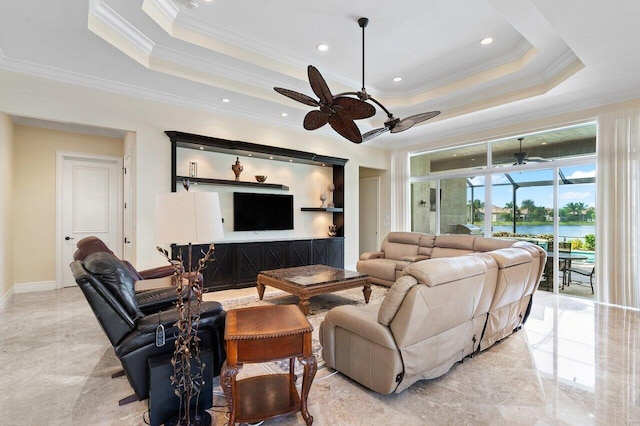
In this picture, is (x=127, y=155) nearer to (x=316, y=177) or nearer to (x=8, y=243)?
(x=8, y=243)

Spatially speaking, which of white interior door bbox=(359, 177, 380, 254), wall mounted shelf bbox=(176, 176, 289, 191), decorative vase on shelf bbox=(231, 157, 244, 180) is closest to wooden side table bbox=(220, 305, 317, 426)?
wall mounted shelf bbox=(176, 176, 289, 191)

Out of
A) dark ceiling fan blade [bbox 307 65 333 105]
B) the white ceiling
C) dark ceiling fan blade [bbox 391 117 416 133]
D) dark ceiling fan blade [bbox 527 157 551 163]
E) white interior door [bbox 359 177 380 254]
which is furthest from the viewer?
white interior door [bbox 359 177 380 254]

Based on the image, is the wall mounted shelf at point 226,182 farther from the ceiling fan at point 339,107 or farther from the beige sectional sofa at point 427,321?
the beige sectional sofa at point 427,321

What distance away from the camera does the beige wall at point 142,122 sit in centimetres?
381

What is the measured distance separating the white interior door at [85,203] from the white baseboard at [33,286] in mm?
99

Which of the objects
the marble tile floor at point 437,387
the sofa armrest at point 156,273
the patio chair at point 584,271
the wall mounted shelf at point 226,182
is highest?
the wall mounted shelf at point 226,182

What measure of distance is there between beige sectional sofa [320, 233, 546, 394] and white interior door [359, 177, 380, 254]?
5.07 metres

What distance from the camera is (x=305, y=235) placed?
21.7ft

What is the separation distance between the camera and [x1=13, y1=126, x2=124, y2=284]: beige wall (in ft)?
16.0

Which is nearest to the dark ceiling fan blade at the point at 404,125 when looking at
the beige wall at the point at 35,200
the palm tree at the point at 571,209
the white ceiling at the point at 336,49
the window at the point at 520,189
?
the white ceiling at the point at 336,49

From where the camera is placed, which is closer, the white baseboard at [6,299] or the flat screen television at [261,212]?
the white baseboard at [6,299]

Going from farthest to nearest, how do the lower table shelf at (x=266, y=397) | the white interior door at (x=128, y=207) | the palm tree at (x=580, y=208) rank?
the palm tree at (x=580, y=208) → the white interior door at (x=128, y=207) → the lower table shelf at (x=266, y=397)

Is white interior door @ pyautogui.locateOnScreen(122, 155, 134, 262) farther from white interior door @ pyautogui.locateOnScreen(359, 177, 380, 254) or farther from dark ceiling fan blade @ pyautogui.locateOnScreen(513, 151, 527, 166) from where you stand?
dark ceiling fan blade @ pyautogui.locateOnScreen(513, 151, 527, 166)

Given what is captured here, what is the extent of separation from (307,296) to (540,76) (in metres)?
4.50
